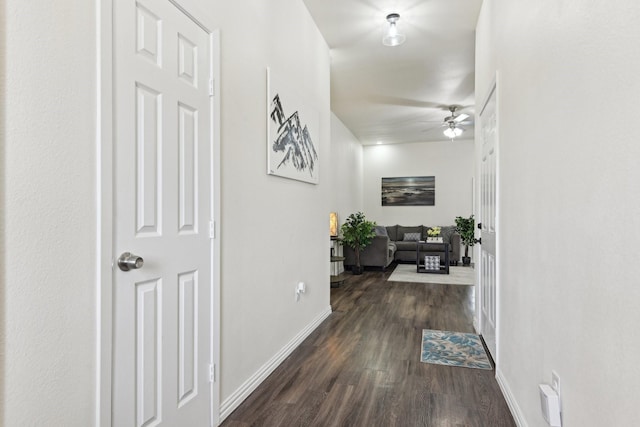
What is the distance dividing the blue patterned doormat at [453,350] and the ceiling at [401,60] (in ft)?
9.32

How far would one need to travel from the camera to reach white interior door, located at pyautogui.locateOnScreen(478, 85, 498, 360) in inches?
103

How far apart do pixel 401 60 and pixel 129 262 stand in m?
3.94

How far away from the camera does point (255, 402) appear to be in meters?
2.12

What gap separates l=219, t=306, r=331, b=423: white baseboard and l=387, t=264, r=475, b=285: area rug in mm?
3240

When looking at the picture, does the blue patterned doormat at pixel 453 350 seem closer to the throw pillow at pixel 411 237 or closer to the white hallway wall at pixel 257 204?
the white hallway wall at pixel 257 204

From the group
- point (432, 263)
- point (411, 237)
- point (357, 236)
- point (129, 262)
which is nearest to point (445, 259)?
point (432, 263)

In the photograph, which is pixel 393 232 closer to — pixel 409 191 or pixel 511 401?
pixel 409 191

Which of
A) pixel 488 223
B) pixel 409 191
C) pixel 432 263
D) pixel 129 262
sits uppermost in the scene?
pixel 409 191

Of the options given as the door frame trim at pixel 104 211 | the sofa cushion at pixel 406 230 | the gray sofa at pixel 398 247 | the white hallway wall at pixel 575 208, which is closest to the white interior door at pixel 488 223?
the white hallway wall at pixel 575 208

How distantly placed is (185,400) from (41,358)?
0.78 meters

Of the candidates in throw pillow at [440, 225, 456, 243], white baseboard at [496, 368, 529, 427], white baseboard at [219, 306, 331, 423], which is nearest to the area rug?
throw pillow at [440, 225, 456, 243]

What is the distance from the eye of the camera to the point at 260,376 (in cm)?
235

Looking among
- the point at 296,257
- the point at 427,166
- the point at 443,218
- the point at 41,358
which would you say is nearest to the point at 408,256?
the point at 443,218

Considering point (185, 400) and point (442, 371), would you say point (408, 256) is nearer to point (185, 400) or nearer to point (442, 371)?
point (442, 371)
